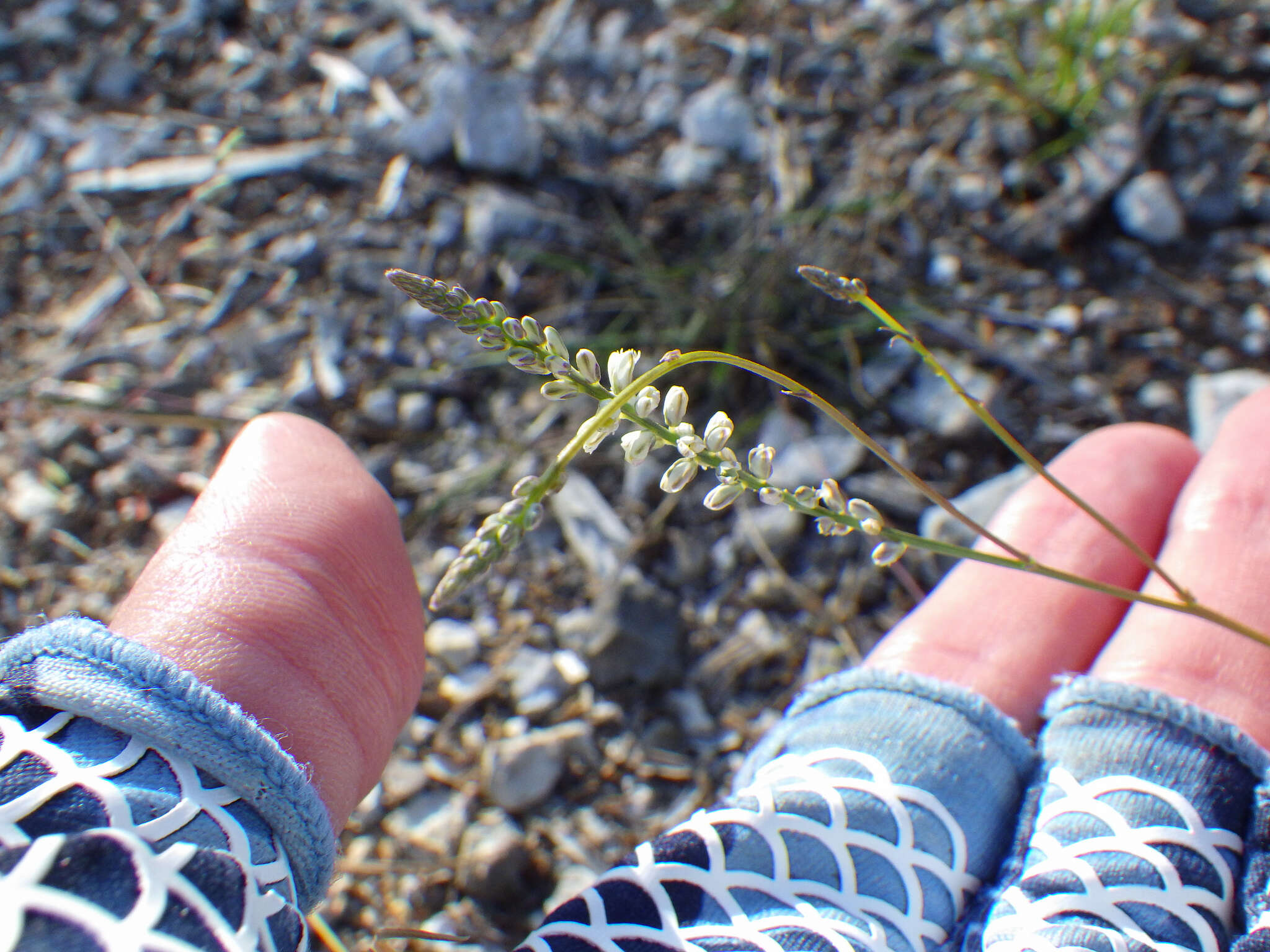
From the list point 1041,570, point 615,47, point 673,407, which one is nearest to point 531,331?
point 673,407

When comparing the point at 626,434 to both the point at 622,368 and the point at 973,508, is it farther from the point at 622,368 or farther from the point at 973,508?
the point at 973,508

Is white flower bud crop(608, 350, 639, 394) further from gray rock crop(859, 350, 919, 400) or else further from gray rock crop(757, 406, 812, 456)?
gray rock crop(859, 350, 919, 400)

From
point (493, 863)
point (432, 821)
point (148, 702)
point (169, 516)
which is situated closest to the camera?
point (148, 702)

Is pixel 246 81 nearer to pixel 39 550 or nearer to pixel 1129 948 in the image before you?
pixel 39 550

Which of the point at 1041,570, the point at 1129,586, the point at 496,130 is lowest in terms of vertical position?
the point at 1129,586

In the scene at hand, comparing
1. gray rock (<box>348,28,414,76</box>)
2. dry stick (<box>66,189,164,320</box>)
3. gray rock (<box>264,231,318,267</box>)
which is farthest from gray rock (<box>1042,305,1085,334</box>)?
dry stick (<box>66,189,164,320</box>)

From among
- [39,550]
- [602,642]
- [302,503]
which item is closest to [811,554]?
[602,642]

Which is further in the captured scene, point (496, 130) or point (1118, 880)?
point (496, 130)
